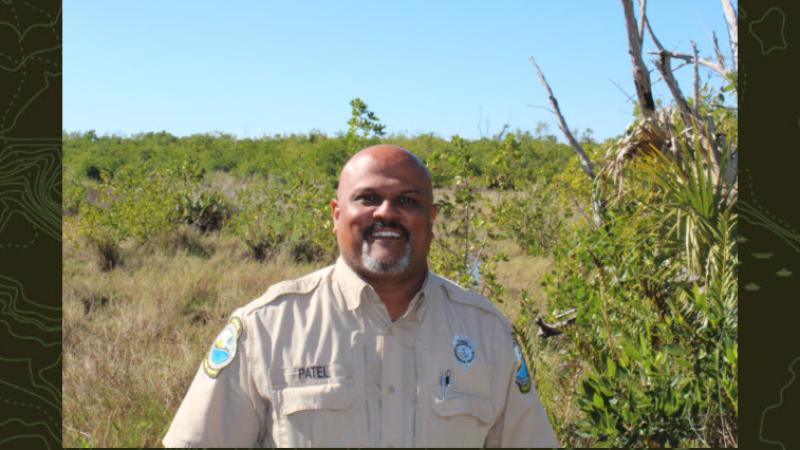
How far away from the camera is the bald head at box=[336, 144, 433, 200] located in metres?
2.38

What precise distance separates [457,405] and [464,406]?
0.03 m

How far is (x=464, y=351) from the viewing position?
Result: 239cm

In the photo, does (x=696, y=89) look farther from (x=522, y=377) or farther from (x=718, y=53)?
(x=522, y=377)

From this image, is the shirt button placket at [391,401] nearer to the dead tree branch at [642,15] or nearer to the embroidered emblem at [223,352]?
the embroidered emblem at [223,352]

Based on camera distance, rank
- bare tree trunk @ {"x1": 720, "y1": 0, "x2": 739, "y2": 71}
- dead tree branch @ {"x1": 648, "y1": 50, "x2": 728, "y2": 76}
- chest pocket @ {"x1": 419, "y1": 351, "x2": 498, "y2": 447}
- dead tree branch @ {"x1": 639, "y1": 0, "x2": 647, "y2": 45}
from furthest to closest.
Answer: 1. dead tree branch @ {"x1": 648, "y1": 50, "x2": 728, "y2": 76}
2. dead tree branch @ {"x1": 639, "y1": 0, "x2": 647, "y2": 45}
3. bare tree trunk @ {"x1": 720, "y1": 0, "x2": 739, "y2": 71}
4. chest pocket @ {"x1": 419, "y1": 351, "x2": 498, "y2": 447}

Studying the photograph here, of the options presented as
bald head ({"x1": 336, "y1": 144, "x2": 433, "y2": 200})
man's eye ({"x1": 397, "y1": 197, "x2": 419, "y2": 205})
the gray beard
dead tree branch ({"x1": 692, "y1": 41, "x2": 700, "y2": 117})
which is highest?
dead tree branch ({"x1": 692, "y1": 41, "x2": 700, "y2": 117})

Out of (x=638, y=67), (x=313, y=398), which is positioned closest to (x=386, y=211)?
(x=313, y=398)

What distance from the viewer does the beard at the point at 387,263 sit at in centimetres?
237

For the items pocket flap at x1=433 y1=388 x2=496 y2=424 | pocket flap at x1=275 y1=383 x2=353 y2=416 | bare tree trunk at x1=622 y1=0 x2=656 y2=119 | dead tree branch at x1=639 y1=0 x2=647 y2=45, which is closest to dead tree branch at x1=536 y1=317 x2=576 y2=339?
bare tree trunk at x1=622 y1=0 x2=656 y2=119

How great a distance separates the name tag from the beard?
1.14 ft

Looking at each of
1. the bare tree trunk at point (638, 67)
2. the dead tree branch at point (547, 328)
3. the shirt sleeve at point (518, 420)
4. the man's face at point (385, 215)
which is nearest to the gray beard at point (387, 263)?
the man's face at point (385, 215)

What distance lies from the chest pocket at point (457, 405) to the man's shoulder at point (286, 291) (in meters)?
0.43

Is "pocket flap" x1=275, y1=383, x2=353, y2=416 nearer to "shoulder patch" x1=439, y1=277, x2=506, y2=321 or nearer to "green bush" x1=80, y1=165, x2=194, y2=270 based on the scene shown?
"shoulder patch" x1=439, y1=277, x2=506, y2=321

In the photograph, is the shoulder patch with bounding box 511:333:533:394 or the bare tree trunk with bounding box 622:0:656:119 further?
the bare tree trunk with bounding box 622:0:656:119
